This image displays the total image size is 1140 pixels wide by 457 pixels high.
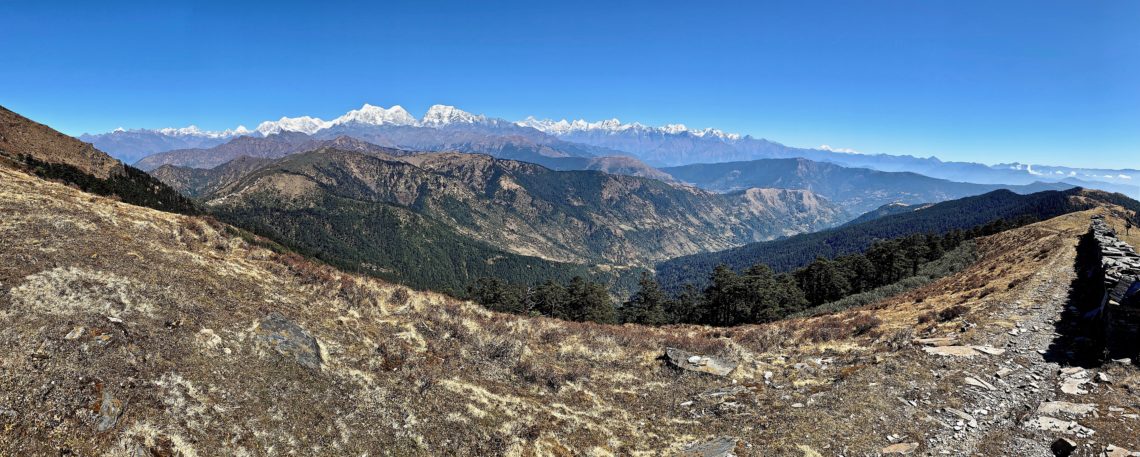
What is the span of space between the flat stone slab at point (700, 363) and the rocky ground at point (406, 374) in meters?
0.11

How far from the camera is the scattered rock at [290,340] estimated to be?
17875 millimetres

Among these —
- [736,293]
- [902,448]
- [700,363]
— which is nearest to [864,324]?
[700,363]

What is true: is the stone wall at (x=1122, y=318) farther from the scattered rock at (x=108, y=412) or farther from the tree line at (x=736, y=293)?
the tree line at (x=736, y=293)

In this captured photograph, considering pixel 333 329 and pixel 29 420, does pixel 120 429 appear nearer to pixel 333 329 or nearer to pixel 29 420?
pixel 29 420

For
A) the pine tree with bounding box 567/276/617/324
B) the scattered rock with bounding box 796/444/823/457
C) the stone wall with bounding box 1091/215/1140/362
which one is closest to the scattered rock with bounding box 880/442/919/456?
the scattered rock with bounding box 796/444/823/457

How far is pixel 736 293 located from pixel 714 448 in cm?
5616

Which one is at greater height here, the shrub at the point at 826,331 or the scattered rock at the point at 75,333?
the scattered rock at the point at 75,333

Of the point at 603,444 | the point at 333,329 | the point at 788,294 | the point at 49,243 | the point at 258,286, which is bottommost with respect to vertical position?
the point at 788,294

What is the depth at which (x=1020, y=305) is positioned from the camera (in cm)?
2973

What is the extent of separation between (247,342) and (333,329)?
4229 millimetres

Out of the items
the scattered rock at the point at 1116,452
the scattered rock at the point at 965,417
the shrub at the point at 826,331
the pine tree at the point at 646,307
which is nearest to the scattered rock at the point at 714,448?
the scattered rock at the point at 965,417

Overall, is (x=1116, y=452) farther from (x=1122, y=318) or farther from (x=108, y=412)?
(x=108, y=412)

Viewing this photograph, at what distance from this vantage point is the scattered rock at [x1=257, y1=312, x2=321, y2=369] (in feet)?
58.6

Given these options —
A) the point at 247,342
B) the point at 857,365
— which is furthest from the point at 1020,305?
the point at 247,342
